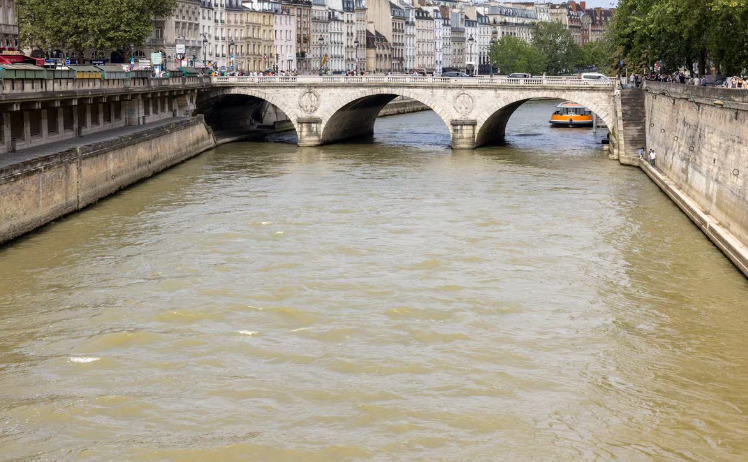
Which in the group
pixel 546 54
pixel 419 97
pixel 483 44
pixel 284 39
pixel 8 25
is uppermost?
pixel 483 44

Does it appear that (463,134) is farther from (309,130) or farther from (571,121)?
(571,121)

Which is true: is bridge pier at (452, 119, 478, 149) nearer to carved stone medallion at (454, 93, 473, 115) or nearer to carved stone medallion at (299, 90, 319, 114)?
carved stone medallion at (454, 93, 473, 115)

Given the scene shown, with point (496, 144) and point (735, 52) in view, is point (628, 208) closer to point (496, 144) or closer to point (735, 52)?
point (735, 52)

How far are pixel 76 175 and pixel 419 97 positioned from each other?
31.3 m

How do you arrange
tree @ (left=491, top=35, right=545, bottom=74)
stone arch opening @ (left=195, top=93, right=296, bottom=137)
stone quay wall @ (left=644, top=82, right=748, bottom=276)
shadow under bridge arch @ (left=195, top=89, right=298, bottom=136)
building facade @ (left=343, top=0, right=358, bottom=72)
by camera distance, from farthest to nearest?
tree @ (left=491, top=35, right=545, bottom=74) < building facade @ (left=343, top=0, right=358, bottom=72) < stone arch opening @ (left=195, top=93, right=296, bottom=137) < shadow under bridge arch @ (left=195, top=89, right=298, bottom=136) < stone quay wall @ (left=644, top=82, right=748, bottom=276)

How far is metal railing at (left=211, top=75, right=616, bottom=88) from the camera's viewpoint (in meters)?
61.1

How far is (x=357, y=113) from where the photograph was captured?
71.4m

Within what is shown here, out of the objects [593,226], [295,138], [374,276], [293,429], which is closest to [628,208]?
[593,226]

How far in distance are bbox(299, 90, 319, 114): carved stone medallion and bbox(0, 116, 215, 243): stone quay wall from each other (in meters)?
13.7

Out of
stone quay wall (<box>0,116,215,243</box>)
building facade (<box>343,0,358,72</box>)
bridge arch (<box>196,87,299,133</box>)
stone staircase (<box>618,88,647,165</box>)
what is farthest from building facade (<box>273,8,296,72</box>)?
stone quay wall (<box>0,116,215,243</box>)

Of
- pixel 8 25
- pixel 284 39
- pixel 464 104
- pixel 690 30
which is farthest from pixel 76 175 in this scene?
pixel 284 39

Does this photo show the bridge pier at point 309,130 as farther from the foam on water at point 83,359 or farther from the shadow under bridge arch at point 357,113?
the foam on water at point 83,359

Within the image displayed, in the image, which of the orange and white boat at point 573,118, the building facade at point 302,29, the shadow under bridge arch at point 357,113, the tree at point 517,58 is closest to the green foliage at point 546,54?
the tree at point 517,58

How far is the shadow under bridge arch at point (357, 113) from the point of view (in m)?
65.3
